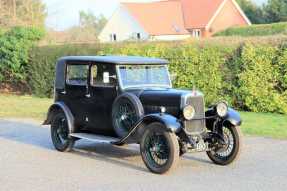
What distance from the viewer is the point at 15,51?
26.6 meters

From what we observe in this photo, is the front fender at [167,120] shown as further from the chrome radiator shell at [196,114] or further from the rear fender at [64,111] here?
the rear fender at [64,111]

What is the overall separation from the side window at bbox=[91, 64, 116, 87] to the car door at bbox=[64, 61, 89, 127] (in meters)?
0.18

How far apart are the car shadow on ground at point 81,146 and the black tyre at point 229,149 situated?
1.25 metres

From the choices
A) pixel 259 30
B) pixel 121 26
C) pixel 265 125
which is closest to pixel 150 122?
pixel 265 125

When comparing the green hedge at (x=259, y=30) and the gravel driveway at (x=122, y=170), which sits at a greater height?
the green hedge at (x=259, y=30)

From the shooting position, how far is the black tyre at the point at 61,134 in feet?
36.4

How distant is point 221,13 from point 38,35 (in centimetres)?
3639

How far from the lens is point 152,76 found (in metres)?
10.7

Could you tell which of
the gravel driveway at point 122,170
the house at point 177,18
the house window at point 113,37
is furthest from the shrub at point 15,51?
the house window at point 113,37

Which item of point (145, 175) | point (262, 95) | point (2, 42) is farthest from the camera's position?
point (2, 42)

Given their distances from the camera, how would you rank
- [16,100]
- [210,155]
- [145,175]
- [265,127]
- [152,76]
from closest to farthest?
[145,175]
[210,155]
[152,76]
[265,127]
[16,100]

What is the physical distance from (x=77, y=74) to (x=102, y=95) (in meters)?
1.16

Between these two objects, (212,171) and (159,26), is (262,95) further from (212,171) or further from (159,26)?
(159,26)

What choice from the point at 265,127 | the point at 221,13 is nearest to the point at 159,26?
the point at 221,13
